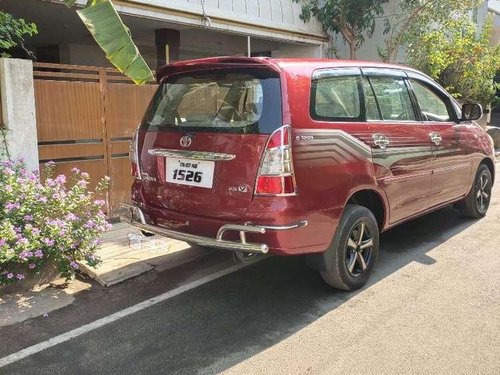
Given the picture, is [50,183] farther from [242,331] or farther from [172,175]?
[242,331]

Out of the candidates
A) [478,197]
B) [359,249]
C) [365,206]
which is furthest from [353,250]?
[478,197]

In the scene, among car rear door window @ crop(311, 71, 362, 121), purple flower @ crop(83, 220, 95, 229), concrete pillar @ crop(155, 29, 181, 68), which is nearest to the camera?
car rear door window @ crop(311, 71, 362, 121)

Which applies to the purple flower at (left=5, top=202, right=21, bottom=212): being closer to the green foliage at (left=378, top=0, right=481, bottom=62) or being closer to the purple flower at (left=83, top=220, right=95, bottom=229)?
the purple flower at (left=83, top=220, right=95, bottom=229)

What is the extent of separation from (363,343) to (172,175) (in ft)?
6.33

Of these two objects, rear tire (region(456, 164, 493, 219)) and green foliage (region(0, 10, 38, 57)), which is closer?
green foliage (region(0, 10, 38, 57))

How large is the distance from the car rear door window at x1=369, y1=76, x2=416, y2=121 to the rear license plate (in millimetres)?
1780

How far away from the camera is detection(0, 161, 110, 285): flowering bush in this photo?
4086 mm

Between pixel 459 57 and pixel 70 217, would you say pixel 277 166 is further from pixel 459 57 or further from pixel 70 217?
pixel 459 57

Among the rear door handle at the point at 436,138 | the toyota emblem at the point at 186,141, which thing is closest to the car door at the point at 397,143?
the rear door handle at the point at 436,138

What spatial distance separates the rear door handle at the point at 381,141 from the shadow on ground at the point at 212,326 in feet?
4.02

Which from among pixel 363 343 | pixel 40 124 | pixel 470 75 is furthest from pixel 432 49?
pixel 363 343

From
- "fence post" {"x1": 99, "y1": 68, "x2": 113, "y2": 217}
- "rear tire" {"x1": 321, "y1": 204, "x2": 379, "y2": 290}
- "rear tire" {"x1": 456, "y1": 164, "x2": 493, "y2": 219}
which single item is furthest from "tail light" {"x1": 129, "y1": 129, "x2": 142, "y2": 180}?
"rear tire" {"x1": 456, "y1": 164, "x2": 493, "y2": 219}

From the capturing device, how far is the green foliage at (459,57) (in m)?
11.6

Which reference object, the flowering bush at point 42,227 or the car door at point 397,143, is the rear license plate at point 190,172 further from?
the car door at point 397,143
